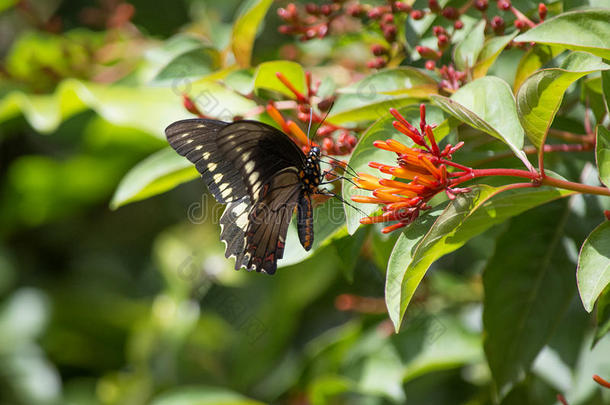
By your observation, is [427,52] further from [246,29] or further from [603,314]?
[603,314]

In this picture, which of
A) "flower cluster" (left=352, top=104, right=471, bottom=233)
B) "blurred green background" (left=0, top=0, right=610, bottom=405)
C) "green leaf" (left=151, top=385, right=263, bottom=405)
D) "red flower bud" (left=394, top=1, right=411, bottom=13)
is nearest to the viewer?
"flower cluster" (left=352, top=104, right=471, bottom=233)

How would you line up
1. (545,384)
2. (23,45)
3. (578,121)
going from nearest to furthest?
(578,121) → (545,384) → (23,45)

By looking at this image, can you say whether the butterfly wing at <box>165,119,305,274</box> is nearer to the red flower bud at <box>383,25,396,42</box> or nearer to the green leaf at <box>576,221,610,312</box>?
the red flower bud at <box>383,25,396,42</box>

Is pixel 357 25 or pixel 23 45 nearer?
pixel 357 25

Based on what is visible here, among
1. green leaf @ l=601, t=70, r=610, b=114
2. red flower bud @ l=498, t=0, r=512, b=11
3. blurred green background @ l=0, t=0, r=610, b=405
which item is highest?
red flower bud @ l=498, t=0, r=512, b=11

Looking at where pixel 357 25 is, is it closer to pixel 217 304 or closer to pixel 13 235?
pixel 217 304

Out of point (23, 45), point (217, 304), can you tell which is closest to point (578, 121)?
point (217, 304)

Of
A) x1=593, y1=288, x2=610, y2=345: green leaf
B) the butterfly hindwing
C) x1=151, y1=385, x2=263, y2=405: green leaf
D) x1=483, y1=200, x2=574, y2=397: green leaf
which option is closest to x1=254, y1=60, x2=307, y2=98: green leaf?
the butterfly hindwing

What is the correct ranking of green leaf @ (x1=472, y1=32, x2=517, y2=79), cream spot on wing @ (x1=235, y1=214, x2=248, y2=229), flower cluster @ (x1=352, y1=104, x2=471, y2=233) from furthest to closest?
cream spot on wing @ (x1=235, y1=214, x2=248, y2=229) < green leaf @ (x1=472, y1=32, x2=517, y2=79) < flower cluster @ (x1=352, y1=104, x2=471, y2=233)
